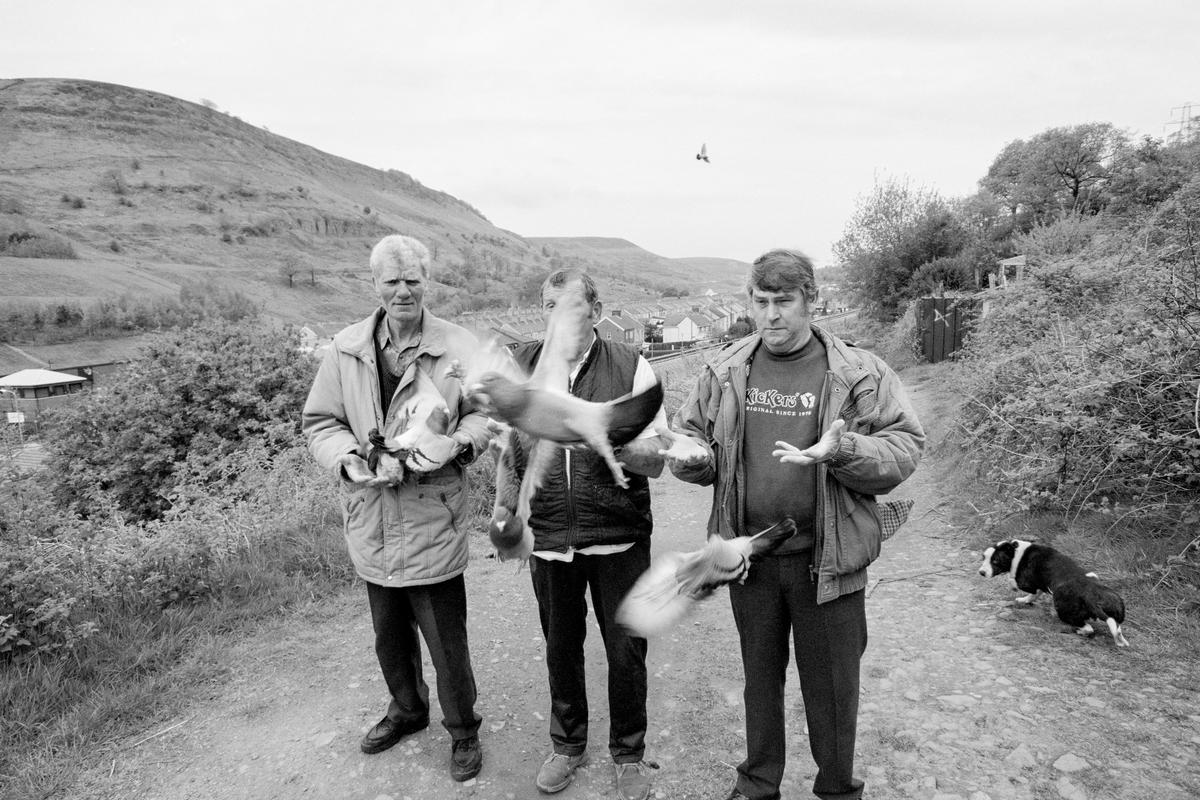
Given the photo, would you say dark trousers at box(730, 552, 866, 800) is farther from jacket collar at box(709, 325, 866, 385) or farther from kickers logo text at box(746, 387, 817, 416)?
jacket collar at box(709, 325, 866, 385)

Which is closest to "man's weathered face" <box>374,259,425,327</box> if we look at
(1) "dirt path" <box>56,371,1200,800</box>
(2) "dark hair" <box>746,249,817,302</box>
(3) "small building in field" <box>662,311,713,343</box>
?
(2) "dark hair" <box>746,249,817,302</box>

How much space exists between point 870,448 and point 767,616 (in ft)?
2.83

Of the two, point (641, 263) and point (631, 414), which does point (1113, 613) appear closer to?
point (631, 414)

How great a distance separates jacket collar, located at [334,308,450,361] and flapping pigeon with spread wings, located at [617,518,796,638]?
58.6 inches

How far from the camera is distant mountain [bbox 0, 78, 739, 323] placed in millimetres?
77250

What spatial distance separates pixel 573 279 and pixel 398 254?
855 mm

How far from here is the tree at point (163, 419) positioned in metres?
14.5

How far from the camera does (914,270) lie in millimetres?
25500

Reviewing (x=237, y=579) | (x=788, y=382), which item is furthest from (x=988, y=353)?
(x=237, y=579)

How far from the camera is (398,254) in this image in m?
2.99

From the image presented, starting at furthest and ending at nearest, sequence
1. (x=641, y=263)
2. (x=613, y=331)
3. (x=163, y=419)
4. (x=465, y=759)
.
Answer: (x=641, y=263), (x=163, y=419), (x=613, y=331), (x=465, y=759)

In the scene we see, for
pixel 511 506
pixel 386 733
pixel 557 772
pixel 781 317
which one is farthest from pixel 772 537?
pixel 386 733

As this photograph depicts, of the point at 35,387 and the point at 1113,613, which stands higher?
the point at 1113,613

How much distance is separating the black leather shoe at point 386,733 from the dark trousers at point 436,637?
0.30m
